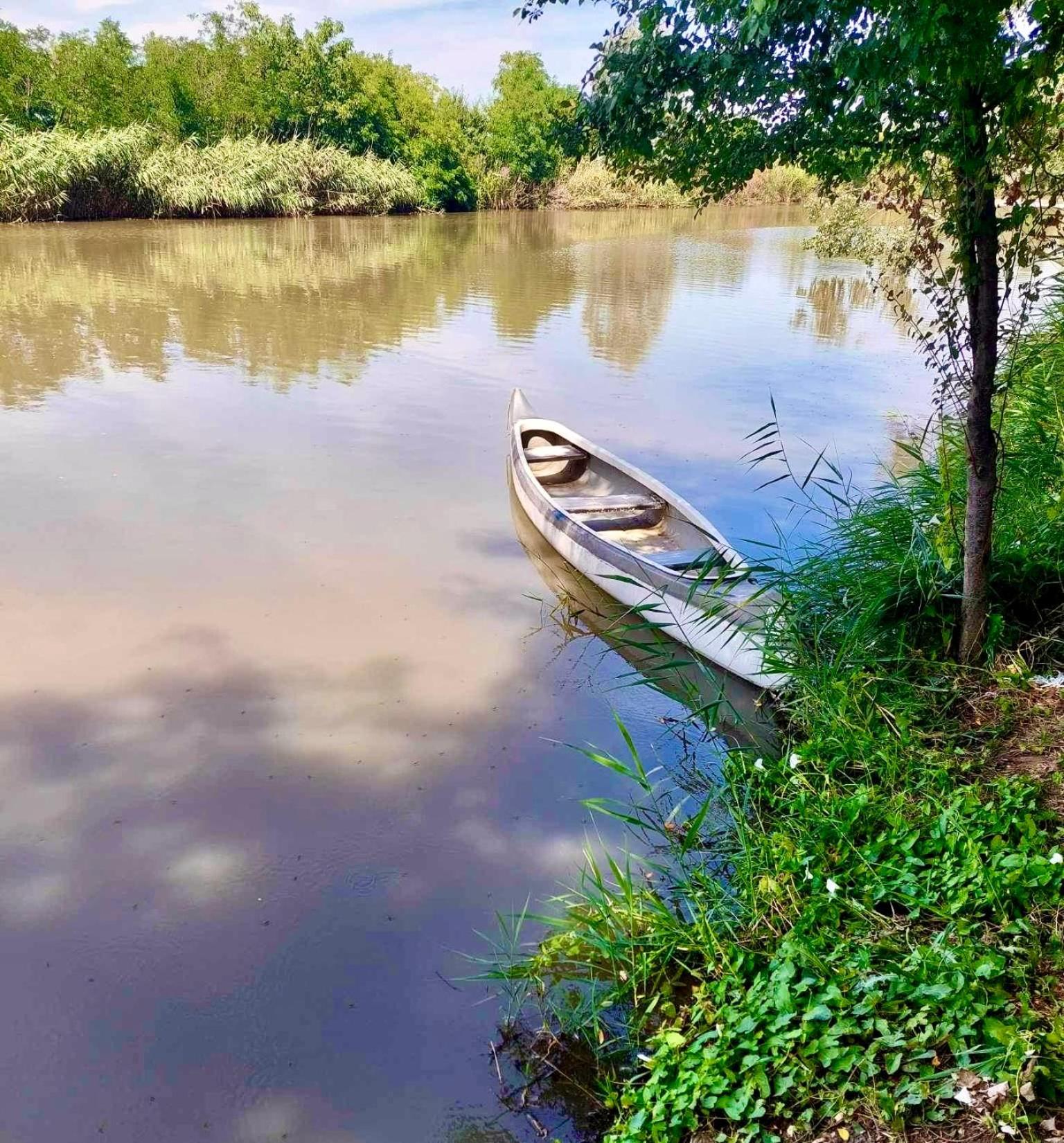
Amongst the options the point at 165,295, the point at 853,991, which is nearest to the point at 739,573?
the point at 853,991

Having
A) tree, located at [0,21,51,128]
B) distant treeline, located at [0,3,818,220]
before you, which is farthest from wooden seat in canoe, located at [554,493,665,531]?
tree, located at [0,21,51,128]

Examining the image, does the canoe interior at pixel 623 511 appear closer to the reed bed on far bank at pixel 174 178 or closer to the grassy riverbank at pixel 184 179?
the grassy riverbank at pixel 184 179

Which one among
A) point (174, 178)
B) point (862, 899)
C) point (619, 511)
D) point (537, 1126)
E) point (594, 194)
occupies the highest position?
point (594, 194)

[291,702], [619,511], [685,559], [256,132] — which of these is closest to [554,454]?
[619,511]

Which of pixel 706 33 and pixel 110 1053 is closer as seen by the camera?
pixel 110 1053

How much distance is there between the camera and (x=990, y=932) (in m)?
2.67

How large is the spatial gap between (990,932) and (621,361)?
1139 cm

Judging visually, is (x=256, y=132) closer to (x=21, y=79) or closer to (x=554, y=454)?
(x=21, y=79)

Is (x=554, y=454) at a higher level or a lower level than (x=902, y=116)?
lower

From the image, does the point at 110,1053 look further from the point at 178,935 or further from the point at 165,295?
the point at 165,295

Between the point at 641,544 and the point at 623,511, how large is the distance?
433 mm

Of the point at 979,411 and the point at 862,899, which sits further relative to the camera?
the point at 979,411

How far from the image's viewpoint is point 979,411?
12.2ft

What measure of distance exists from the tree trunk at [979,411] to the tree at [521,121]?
135 ft
